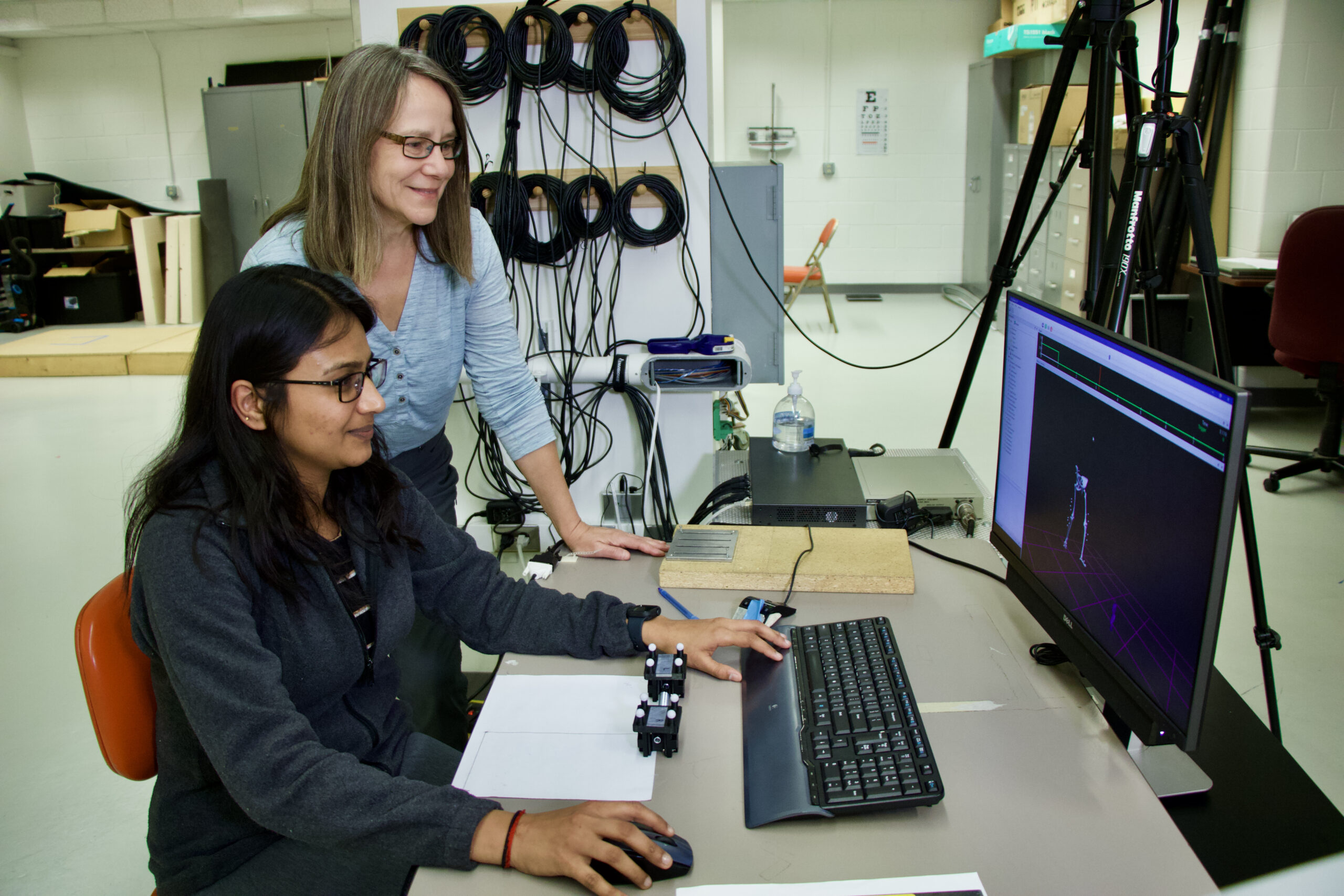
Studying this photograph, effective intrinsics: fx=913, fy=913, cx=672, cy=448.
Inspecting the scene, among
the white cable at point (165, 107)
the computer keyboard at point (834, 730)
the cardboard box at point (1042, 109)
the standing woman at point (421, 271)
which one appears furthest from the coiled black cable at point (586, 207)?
the white cable at point (165, 107)

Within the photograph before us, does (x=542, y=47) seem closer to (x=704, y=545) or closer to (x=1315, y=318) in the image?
(x=704, y=545)

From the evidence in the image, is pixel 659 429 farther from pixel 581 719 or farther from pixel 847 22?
pixel 847 22

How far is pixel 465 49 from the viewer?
2.53 m

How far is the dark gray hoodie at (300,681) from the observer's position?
0.91 meters

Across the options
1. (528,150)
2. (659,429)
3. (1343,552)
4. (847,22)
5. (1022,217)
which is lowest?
(1343,552)

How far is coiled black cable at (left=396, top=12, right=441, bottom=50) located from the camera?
8.20ft

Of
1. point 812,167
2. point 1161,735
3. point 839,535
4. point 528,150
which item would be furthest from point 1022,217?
point 812,167

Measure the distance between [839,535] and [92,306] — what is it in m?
7.51

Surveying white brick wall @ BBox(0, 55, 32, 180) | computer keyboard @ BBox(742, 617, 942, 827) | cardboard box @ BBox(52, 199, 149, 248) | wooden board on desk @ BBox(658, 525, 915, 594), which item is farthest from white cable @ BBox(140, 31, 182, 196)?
computer keyboard @ BBox(742, 617, 942, 827)

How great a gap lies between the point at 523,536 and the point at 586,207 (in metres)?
1.09

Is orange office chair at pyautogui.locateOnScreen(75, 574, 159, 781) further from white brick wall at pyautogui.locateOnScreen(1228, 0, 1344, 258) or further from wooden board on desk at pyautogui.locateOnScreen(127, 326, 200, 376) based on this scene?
wooden board on desk at pyautogui.locateOnScreen(127, 326, 200, 376)

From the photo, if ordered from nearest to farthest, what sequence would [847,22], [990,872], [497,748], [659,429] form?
[990,872] → [497,748] → [659,429] → [847,22]

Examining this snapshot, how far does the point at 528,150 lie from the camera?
2639 millimetres

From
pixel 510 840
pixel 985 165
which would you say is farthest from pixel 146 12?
pixel 510 840
